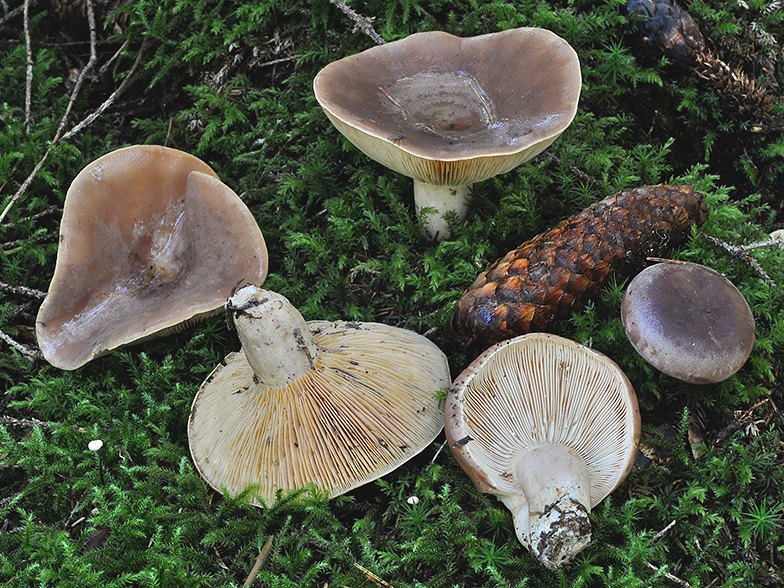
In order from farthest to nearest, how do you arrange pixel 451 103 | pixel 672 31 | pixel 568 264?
1. pixel 672 31
2. pixel 451 103
3. pixel 568 264

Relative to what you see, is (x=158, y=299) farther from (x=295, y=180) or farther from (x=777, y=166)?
(x=777, y=166)

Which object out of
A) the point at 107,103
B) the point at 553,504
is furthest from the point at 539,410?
the point at 107,103

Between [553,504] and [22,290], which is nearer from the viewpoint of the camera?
[553,504]

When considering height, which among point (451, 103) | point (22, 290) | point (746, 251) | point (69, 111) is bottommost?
point (22, 290)

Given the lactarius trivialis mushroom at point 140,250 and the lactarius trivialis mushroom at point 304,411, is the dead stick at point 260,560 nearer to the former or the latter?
the lactarius trivialis mushroom at point 304,411

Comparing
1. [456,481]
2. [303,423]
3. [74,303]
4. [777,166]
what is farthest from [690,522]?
[74,303]

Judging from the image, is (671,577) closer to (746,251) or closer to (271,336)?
(746,251)

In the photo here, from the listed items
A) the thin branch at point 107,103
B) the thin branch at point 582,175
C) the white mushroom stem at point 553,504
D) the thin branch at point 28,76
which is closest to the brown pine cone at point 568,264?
the thin branch at point 582,175
